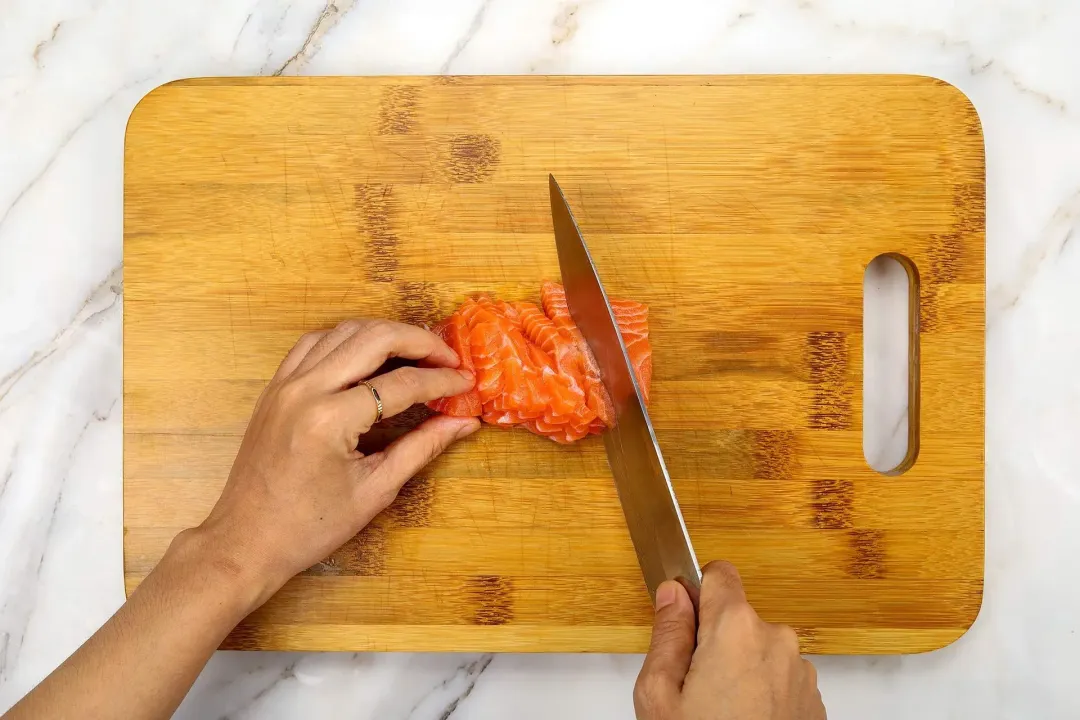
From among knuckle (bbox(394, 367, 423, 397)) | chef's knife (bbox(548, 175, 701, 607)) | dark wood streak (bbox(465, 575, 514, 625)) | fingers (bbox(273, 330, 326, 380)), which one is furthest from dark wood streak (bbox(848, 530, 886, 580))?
fingers (bbox(273, 330, 326, 380))

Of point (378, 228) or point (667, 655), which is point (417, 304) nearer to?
point (378, 228)

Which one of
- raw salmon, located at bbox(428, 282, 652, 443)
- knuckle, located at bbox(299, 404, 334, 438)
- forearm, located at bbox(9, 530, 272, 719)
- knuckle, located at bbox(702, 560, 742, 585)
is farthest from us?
raw salmon, located at bbox(428, 282, 652, 443)

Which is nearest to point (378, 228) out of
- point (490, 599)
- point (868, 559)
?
A: point (490, 599)

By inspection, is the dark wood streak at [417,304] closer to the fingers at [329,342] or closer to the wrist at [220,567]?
the fingers at [329,342]

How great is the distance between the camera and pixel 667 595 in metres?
1.69

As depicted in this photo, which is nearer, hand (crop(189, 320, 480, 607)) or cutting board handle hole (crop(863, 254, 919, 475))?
hand (crop(189, 320, 480, 607))

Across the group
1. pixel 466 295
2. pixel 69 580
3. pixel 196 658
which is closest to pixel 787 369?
pixel 466 295

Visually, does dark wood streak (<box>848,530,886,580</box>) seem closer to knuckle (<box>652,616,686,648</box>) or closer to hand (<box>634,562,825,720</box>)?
hand (<box>634,562,825,720</box>)

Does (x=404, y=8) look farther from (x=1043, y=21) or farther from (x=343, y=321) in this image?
(x=1043, y=21)

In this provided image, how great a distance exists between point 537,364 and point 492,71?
104 centimetres

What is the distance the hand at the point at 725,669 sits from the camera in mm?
1537

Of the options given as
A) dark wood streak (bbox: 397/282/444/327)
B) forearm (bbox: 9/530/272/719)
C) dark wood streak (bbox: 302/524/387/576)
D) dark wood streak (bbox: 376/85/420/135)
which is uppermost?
dark wood streak (bbox: 376/85/420/135)

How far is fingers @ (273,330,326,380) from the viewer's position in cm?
207

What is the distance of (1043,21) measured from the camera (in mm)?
2441
